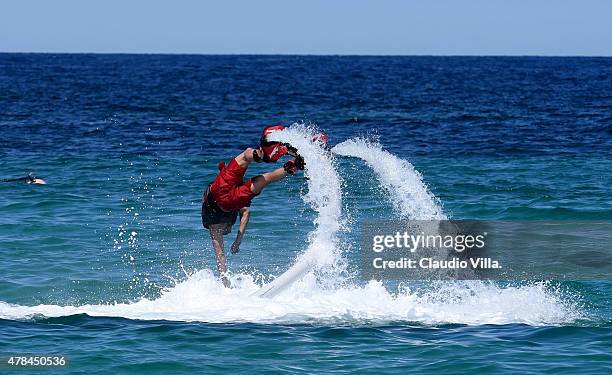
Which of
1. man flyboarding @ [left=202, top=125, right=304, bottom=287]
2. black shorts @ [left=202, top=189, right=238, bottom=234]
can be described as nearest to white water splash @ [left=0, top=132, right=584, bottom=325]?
man flyboarding @ [left=202, top=125, right=304, bottom=287]

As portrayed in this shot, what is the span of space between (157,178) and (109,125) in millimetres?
18588

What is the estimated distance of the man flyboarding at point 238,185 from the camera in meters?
14.1

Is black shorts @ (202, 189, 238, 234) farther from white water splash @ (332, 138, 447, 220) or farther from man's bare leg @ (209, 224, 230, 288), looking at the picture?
white water splash @ (332, 138, 447, 220)

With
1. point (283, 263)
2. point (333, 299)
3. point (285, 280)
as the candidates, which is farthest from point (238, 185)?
point (283, 263)

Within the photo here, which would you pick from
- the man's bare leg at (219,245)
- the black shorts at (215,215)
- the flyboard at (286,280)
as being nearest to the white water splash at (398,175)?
the flyboard at (286,280)

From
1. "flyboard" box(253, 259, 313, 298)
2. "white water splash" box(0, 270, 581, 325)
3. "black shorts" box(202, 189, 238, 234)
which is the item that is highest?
"black shorts" box(202, 189, 238, 234)

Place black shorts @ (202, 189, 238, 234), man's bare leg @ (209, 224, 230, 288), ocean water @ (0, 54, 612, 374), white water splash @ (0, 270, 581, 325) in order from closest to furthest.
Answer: ocean water @ (0, 54, 612, 374) → white water splash @ (0, 270, 581, 325) → black shorts @ (202, 189, 238, 234) → man's bare leg @ (209, 224, 230, 288)

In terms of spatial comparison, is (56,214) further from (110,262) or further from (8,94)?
(8,94)

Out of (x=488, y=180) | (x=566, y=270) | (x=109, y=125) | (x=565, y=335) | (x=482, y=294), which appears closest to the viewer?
(x=565, y=335)

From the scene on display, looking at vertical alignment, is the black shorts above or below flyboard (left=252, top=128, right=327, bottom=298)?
above

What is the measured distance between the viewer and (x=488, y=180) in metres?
28.0

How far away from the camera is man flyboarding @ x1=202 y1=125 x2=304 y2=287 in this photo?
554 inches

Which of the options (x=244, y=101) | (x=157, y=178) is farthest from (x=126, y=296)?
(x=244, y=101)

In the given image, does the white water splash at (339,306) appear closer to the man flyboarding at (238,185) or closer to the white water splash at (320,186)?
the white water splash at (320,186)
